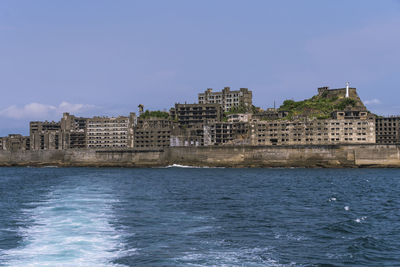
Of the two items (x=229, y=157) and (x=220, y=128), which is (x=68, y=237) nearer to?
(x=229, y=157)

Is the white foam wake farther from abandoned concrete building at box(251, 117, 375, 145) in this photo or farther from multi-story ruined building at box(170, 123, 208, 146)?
multi-story ruined building at box(170, 123, 208, 146)

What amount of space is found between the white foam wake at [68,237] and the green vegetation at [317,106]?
406 ft

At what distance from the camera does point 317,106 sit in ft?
549

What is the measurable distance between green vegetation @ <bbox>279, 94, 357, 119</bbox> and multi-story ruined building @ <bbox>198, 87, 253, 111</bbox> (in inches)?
565

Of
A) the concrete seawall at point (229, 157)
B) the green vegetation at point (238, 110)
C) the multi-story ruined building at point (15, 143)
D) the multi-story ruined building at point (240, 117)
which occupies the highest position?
the green vegetation at point (238, 110)

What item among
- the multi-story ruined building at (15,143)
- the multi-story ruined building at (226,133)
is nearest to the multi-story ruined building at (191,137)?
the multi-story ruined building at (226,133)

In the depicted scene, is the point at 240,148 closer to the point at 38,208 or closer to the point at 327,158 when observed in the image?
the point at 327,158

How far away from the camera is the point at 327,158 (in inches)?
4616

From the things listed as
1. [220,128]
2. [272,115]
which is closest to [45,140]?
[220,128]

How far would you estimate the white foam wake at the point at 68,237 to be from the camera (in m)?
21.6

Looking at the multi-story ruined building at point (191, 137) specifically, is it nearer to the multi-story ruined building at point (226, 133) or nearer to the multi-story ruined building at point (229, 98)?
the multi-story ruined building at point (226, 133)

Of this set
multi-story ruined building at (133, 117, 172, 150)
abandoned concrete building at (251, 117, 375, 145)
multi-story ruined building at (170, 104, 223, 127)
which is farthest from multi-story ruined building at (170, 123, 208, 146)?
abandoned concrete building at (251, 117, 375, 145)

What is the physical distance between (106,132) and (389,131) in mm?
100548

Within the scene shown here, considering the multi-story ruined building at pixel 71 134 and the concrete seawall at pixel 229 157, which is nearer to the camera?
the concrete seawall at pixel 229 157
